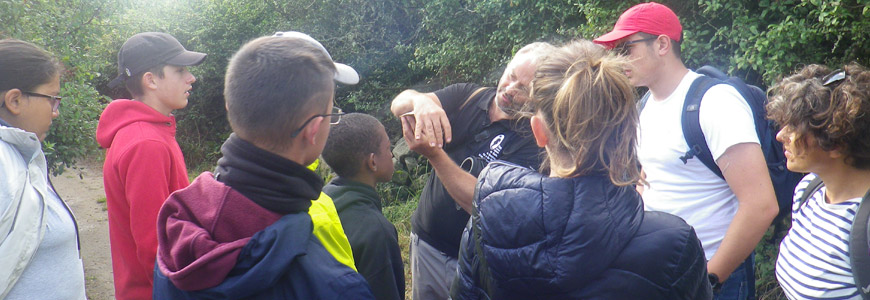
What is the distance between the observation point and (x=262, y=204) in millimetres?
1575

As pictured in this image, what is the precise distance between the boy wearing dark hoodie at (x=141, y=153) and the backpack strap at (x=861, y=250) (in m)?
2.51

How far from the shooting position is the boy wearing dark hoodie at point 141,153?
2.70 m

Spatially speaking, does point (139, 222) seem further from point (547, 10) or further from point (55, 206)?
point (547, 10)

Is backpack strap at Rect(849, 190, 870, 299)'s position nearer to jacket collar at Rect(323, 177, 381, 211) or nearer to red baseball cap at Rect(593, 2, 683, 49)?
red baseball cap at Rect(593, 2, 683, 49)

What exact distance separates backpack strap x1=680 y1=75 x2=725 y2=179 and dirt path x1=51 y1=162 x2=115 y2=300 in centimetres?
522

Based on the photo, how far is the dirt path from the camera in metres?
6.15

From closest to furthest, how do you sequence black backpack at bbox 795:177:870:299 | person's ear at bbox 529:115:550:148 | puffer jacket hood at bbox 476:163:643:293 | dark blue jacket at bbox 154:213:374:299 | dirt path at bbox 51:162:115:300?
dark blue jacket at bbox 154:213:374:299 < puffer jacket hood at bbox 476:163:643:293 < person's ear at bbox 529:115:550:148 < black backpack at bbox 795:177:870:299 < dirt path at bbox 51:162:115:300

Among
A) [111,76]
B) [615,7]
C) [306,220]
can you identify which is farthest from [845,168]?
[111,76]

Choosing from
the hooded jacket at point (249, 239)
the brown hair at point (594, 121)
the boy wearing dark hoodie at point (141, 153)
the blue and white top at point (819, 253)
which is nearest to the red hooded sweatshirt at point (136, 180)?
the boy wearing dark hoodie at point (141, 153)

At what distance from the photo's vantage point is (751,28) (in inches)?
158

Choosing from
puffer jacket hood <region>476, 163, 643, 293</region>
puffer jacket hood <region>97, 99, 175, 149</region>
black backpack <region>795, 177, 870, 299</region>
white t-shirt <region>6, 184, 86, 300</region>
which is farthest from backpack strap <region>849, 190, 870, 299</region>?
puffer jacket hood <region>97, 99, 175, 149</region>

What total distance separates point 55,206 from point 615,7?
3.97m

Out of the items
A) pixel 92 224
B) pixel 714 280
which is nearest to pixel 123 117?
pixel 714 280

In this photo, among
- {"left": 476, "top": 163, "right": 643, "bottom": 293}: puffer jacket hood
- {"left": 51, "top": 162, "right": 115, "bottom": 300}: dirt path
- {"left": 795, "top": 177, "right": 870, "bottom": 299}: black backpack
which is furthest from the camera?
{"left": 51, "top": 162, "right": 115, "bottom": 300}: dirt path
